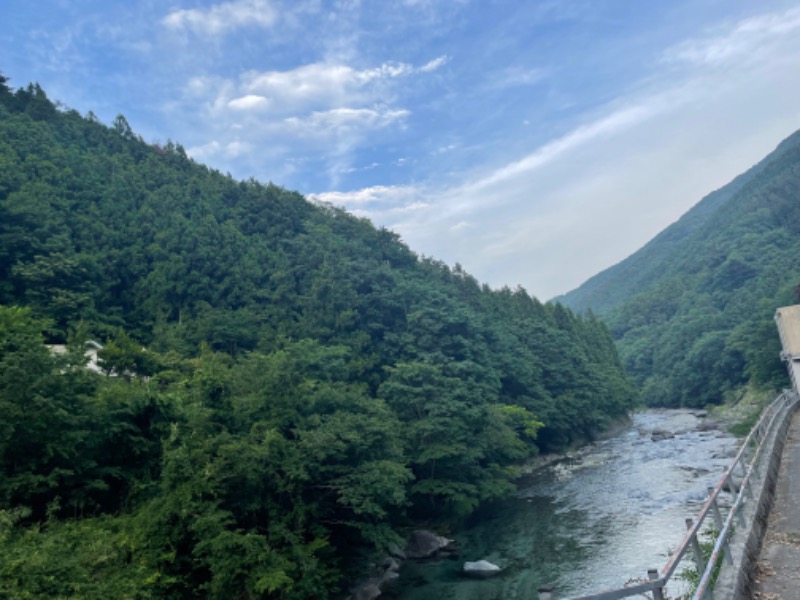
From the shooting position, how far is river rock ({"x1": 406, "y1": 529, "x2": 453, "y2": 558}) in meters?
22.1

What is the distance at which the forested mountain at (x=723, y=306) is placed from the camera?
63188mm

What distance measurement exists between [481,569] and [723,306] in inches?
3956

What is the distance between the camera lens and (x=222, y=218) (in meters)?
60.2

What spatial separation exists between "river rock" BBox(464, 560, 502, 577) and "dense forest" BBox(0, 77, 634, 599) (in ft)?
10.4

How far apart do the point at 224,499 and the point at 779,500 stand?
A: 47.4ft

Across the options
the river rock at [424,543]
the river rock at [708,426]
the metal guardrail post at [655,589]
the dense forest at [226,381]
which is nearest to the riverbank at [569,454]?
the dense forest at [226,381]

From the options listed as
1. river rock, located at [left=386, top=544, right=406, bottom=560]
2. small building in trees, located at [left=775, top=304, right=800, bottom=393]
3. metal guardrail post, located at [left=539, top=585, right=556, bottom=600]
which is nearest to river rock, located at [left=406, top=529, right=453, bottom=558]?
river rock, located at [left=386, top=544, right=406, bottom=560]

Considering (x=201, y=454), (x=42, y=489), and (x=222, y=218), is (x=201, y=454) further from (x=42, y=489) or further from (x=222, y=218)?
(x=222, y=218)

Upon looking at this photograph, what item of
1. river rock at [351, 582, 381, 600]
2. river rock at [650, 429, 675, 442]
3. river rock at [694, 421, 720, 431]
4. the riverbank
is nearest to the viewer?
river rock at [351, 582, 381, 600]

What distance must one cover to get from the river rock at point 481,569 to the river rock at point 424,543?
3.06m

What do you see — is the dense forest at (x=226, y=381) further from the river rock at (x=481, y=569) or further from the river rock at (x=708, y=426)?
the river rock at (x=708, y=426)

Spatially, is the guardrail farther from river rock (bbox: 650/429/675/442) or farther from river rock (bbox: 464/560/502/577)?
river rock (bbox: 650/429/675/442)

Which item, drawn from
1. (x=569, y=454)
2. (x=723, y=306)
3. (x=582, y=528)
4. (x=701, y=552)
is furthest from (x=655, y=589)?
(x=723, y=306)

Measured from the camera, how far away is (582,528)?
21844mm
